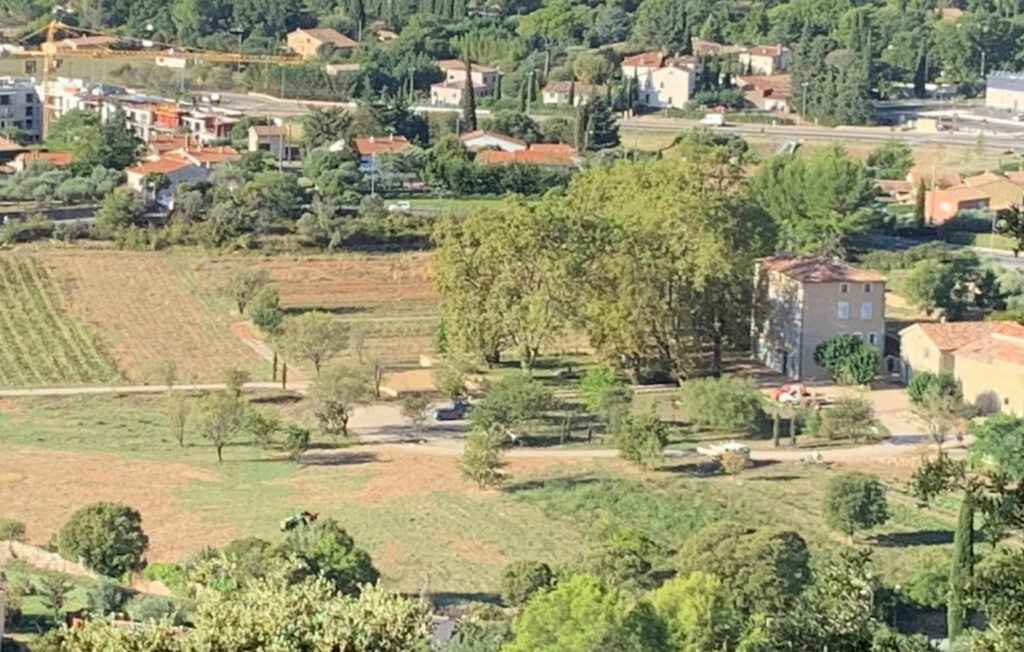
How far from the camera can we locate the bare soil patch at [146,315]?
30.4 m

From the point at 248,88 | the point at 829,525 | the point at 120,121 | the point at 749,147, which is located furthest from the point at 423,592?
the point at 248,88

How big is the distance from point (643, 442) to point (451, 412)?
3.83 m

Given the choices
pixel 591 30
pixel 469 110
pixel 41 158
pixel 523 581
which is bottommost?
pixel 523 581

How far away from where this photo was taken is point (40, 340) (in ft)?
103

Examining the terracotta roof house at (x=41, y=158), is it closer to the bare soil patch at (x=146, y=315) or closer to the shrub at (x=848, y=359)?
the bare soil patch at (x=146, y=315)

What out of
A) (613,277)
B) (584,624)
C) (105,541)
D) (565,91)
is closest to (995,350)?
(613,277)

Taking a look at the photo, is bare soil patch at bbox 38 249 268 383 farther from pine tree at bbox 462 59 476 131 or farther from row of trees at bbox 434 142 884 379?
pine tree at bbox 462 59 476 131

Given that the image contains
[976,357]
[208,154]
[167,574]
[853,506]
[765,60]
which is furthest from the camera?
[765,60]

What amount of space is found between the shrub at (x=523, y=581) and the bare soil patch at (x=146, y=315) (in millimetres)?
11084

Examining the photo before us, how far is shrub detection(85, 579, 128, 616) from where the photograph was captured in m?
18.1


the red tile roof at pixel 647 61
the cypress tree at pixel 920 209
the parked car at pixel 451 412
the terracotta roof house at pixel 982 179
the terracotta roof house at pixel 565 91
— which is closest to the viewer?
the parked car at pixel 451 412

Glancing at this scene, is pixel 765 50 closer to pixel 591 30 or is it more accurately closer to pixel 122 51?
pixel 591 30

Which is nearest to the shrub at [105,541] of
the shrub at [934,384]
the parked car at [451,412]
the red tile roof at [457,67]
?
the parked car at [451,412]

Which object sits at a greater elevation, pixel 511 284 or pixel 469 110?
pixel 469 110
